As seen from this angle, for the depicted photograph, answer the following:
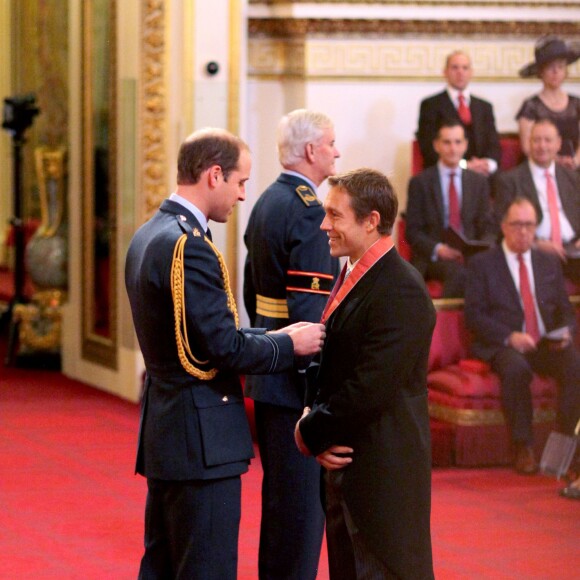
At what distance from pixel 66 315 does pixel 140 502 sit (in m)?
3.67

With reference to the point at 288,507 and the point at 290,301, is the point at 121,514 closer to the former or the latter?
the point at 288,507

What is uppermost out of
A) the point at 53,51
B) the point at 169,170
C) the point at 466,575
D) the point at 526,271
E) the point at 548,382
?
the point at 53,51

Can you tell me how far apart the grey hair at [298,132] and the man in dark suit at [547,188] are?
3331 mm

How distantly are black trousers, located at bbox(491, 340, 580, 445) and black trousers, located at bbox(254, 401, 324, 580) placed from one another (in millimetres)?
2536

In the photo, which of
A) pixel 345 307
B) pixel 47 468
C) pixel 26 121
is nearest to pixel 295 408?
pixel 345 307

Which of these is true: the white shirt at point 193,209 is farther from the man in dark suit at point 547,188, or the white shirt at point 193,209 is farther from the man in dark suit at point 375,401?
the man in dark suit at point 547,188

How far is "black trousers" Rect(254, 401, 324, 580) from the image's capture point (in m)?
4.08

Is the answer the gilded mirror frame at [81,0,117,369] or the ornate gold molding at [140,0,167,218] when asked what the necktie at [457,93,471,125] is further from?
the gilded mirror frame at [81,0,117,369]

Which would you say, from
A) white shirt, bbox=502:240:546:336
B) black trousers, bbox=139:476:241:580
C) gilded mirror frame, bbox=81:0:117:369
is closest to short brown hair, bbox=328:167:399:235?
black trousers, bbox=139:476:241:580

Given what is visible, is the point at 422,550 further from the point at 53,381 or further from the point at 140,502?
the point at 53,381

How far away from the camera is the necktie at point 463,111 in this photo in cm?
793

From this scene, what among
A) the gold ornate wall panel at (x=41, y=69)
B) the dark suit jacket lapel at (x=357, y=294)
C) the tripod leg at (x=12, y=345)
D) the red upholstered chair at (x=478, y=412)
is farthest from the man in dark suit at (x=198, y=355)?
the gold ornate wall panel at (x=41, y=69)

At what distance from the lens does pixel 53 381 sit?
9070mm

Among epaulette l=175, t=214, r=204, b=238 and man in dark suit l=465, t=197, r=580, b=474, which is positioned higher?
epaulette l=175, t=214, r=204, b=238
